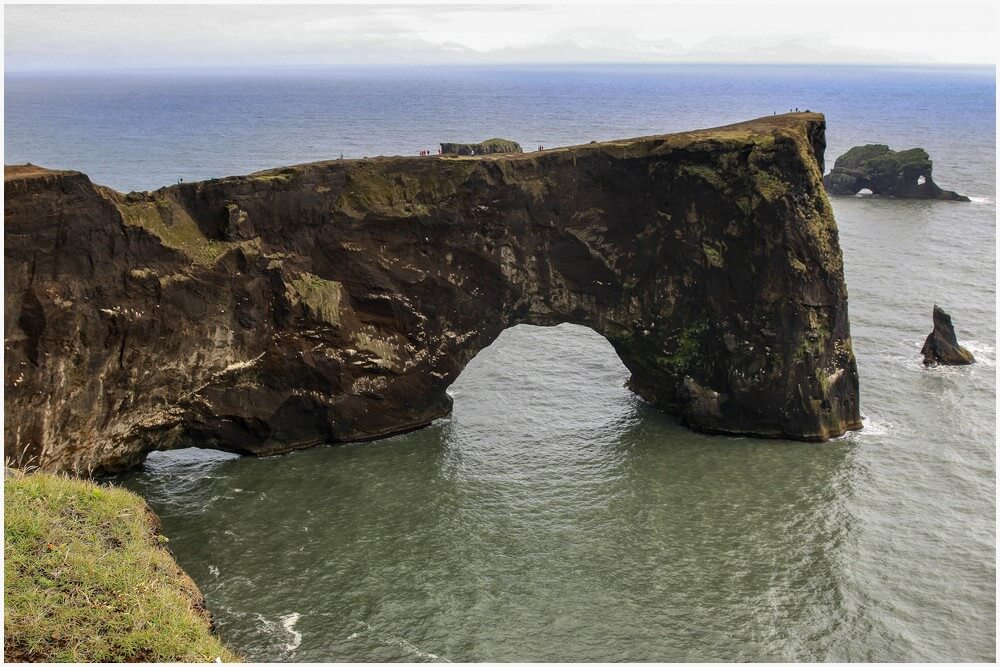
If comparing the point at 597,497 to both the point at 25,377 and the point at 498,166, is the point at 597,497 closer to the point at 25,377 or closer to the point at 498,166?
Result: the point at 498,166

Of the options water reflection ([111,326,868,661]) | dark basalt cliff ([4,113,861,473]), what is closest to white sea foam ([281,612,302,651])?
water reflection ([111,326,868,661])

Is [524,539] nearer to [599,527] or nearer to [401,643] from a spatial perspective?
[599,527]

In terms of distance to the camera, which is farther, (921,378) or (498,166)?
(921,378)

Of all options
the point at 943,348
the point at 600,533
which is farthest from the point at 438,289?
the point at 943,348

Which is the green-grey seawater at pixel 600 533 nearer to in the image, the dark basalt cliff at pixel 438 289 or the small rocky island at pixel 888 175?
the dark basalt cliff at pixel 438 289

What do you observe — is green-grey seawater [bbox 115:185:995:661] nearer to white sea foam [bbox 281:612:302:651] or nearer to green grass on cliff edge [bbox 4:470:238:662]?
white sea foam [bbox 281:612:302:651]

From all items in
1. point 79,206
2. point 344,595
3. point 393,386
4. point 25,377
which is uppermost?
Answer: point 79,206

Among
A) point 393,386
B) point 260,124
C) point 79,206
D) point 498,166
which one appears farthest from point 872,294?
point 260,124
